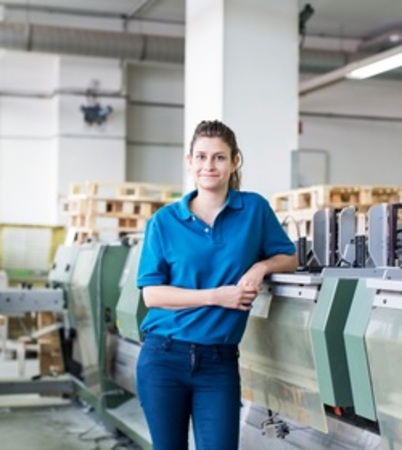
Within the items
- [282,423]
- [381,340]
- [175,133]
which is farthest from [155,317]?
[175,133]

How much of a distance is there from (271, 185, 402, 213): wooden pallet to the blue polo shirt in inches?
144

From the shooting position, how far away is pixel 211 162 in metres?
2.59

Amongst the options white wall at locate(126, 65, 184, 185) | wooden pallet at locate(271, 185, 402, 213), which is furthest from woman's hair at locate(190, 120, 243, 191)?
white wall at locate(126, 65, 184, 185)

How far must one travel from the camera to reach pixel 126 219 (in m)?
7.73

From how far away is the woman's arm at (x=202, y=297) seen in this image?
2.50m

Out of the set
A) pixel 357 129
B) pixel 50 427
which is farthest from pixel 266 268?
pixel 357 129

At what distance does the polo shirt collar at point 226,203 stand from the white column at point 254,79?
13.6ft

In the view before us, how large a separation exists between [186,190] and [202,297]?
15.5ft

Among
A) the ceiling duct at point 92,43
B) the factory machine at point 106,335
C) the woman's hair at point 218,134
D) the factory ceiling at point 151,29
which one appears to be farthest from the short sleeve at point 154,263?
the ceiling duct at point 92,43

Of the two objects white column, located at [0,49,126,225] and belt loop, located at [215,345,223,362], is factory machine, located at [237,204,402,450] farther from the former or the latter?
white column, located at [0,49,126,225]

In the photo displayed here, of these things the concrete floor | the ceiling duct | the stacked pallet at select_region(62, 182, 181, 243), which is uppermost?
the ceiling duct

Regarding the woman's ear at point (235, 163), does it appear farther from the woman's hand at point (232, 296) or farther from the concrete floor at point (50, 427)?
the concrete floor at point (50, 427)

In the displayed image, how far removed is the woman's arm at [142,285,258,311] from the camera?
2.50 m

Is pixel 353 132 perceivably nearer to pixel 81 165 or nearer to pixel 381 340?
pixel 81 165
